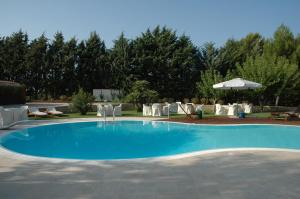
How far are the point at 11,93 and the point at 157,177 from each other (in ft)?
81.5

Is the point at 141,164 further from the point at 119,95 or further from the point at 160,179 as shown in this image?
the point at 119,95

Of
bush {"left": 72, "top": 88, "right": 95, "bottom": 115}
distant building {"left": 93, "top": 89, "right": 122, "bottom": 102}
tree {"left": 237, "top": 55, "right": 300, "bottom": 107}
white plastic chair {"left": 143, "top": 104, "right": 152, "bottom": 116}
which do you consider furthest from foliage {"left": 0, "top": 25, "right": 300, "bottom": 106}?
white plastic chair {"left": 143, "top": 104, "right": 152, "bottom": 116}

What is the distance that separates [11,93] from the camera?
89.9 feet

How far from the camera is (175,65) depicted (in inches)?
1251

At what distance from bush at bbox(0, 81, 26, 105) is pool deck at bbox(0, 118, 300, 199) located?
20936 mm

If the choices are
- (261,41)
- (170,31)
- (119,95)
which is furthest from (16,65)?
(261,41)

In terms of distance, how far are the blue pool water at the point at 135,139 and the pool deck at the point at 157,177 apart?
2679mm

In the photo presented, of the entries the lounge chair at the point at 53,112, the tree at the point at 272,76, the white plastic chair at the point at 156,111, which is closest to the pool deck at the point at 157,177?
the lounge chair at the point at 53,112

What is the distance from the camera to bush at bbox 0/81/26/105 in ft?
87.1

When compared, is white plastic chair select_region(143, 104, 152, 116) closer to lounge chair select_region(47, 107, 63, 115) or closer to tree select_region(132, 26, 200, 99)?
lounge chair select_region(47, 107, 63, 115)

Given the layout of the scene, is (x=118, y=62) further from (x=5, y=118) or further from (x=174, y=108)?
(x=5, y=118)

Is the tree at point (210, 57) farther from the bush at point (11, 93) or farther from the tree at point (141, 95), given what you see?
the bush at point (11, 93)

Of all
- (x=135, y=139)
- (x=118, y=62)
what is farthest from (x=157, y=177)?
(x=118, y=62)

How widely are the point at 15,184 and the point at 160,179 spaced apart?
2355 millimetres
